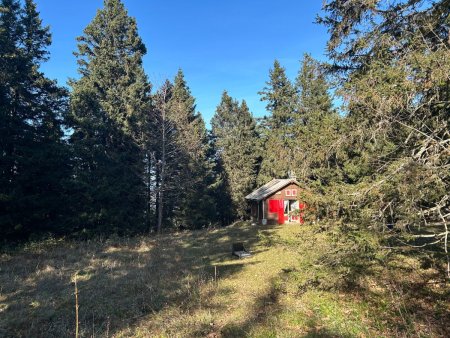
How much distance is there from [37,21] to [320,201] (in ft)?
69.4

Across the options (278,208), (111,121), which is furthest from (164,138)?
(278,208)

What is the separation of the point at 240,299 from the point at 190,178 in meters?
19.5

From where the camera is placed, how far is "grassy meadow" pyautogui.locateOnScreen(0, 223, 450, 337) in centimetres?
577

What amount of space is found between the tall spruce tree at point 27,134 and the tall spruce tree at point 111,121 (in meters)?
1.89

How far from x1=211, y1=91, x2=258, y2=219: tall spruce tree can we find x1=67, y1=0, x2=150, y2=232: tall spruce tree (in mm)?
12506

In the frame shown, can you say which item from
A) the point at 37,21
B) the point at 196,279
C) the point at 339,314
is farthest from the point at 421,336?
the point at 37,21

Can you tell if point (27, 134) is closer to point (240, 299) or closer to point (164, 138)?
point (164, 138)

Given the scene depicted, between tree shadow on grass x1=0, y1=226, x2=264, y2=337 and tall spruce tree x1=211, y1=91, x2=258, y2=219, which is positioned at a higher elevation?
tall spruce tree x1=211, y1=91, x2=258, y2=219

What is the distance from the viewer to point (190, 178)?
26.5m

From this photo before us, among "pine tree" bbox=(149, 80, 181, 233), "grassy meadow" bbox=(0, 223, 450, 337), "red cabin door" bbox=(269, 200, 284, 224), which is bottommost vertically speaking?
"grassy meadow" bbox=(0, 223, 450, 337)

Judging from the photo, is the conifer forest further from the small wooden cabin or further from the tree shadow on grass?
the small wooden cabin

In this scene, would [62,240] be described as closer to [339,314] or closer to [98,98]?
[98,98]

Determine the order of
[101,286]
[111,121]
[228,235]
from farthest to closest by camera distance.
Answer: [111,121]
[228,235]
[101,286]

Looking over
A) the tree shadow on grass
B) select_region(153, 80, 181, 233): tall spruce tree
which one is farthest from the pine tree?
the tree shadow on grass
